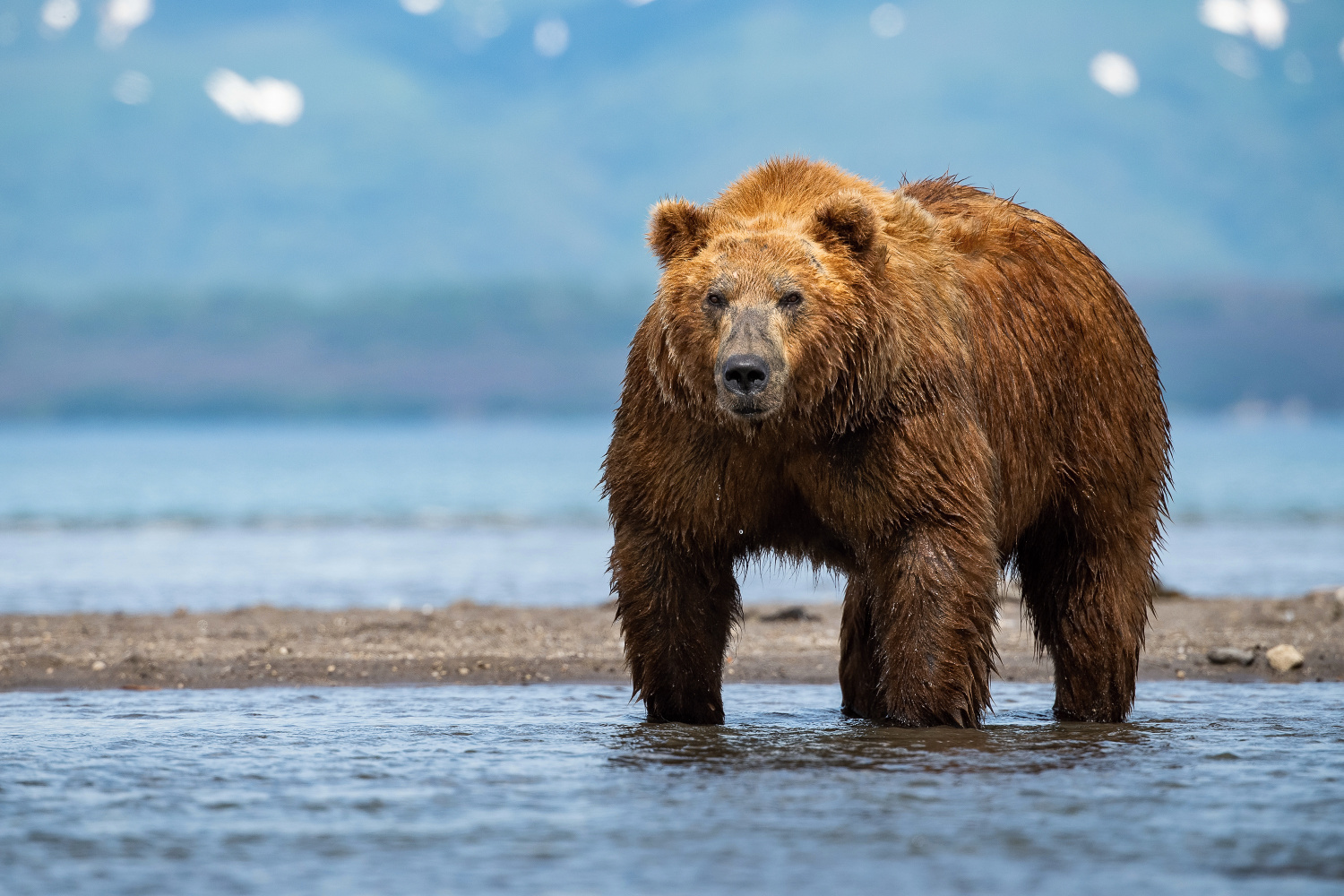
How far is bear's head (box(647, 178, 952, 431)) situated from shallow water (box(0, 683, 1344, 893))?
1.36 metres

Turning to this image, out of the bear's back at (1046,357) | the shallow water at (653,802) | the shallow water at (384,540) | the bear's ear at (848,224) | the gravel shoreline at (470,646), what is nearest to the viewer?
the shallow water at (653,802)

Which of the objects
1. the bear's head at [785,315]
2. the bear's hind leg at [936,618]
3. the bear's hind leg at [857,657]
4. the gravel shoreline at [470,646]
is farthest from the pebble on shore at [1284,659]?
the bear's head at [785,315]

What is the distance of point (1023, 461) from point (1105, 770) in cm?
176

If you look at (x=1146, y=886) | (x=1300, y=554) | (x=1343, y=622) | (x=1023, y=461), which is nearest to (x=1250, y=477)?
(x=1300, y=554)

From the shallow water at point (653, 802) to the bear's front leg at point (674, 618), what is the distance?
18cm

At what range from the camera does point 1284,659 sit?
29.9 feet

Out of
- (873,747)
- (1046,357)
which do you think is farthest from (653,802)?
(1046,357)

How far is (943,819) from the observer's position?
4.91 metres

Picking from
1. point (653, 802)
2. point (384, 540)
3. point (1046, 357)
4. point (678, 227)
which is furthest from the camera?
point (384, 540)

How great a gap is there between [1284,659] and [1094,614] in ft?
7.33

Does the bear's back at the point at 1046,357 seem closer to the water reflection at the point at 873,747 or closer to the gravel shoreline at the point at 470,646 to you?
the water reflection at the point at 873,747

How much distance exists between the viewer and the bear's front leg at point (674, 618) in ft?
21.9

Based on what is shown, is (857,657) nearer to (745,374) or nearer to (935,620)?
(935,620)

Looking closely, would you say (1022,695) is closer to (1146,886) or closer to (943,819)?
(943,819)
